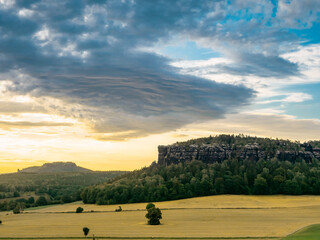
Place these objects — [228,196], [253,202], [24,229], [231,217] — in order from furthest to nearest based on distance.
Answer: [228,196] < [253,202] < [231,217] < [24,229]

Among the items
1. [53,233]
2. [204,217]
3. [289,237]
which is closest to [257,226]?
[289,237]

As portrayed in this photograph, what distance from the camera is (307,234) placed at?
87688 mm

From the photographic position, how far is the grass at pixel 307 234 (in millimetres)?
82306

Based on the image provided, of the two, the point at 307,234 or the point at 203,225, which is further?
the point at 203,225

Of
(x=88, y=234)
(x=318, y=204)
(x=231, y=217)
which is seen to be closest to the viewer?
(x=88, y=234)

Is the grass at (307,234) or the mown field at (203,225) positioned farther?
the mown field at (203,225)

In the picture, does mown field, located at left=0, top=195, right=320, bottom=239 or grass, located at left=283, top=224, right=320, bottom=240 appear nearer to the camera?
grass, located at left=283, top=224, right=320, bottom=240

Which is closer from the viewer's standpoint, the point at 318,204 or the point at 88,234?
the point at 88,234

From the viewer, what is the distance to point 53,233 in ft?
338

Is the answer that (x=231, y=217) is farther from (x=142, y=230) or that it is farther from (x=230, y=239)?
(x=230, y=239)

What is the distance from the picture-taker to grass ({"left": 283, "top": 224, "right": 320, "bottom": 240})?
270 ft

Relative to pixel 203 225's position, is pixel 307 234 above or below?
below

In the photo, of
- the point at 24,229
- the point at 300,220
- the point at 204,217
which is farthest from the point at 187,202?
the point at 24,229

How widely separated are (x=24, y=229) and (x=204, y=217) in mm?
59733
